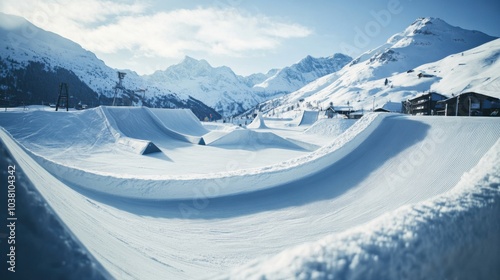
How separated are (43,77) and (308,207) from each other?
10641 centimetres

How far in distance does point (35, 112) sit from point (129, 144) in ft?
23.0

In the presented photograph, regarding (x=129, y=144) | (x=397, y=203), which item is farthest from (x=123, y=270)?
(x=129, y=144)

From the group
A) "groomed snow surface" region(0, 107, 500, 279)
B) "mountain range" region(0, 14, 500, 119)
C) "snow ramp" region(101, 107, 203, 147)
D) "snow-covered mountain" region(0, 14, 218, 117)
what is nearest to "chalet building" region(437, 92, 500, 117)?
"groomed snow surface" region(0, 107, 500, 279)

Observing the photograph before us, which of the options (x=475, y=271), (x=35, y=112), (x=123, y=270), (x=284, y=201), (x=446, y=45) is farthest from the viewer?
(x=446, y=45)

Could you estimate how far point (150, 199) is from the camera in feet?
20.6

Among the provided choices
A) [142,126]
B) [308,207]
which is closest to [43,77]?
[142,126]

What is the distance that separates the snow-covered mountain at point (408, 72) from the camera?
74750mm

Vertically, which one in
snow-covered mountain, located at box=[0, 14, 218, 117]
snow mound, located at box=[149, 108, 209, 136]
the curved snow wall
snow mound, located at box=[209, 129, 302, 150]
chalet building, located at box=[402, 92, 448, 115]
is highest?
snow-covered mountain, located at box=[0, 14, 218, 117]

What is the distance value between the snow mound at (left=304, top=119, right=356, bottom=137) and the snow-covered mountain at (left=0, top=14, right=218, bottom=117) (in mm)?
27424

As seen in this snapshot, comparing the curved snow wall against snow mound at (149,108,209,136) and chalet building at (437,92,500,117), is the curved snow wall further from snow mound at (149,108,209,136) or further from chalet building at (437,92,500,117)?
chalet building at (437,92,500,117)

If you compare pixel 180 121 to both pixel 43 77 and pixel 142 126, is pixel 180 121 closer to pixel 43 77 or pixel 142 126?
pixel 142 126

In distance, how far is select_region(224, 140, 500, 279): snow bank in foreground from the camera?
1.15 meters

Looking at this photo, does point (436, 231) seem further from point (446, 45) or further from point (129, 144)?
point (446, 45)

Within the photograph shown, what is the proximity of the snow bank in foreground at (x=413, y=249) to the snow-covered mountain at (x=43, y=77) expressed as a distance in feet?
132
